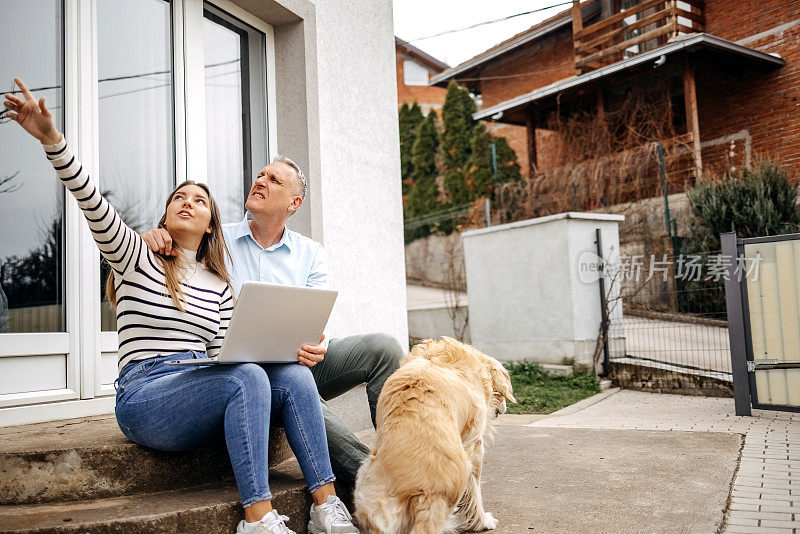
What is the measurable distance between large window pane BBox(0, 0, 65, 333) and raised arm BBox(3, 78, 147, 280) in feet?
3.44

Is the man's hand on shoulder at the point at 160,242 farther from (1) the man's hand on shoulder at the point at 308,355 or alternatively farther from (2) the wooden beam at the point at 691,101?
(2) the wooden beam at the point at 691,101

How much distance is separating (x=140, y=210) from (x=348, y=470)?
199cm

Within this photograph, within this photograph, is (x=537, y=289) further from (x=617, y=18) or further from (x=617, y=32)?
(x=617, y=18)

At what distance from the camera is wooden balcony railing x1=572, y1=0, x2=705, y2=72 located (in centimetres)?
1248

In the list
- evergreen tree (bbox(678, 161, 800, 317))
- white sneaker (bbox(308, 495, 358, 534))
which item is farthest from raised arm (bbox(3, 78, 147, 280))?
evergreen tree (bbox(678, 161, 800, 317))

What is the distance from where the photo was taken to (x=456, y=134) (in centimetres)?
1712

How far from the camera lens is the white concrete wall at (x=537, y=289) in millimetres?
7734

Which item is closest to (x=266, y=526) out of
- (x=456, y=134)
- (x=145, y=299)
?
(x=145, y=299)

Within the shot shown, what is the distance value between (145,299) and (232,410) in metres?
0.55

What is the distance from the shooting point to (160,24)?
3.75 meters

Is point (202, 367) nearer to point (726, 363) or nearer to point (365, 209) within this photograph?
point (365, 209)

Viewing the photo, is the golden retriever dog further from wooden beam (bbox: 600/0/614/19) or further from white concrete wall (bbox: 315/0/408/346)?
wooden beam (bbox: 600/0/614/19)

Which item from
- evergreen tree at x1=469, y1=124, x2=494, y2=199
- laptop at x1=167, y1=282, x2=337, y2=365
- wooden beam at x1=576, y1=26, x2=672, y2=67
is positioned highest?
wooden beam at x1=576, y1=26, x2=672, y2=67

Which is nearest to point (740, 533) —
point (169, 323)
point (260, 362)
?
point (260, 362)
